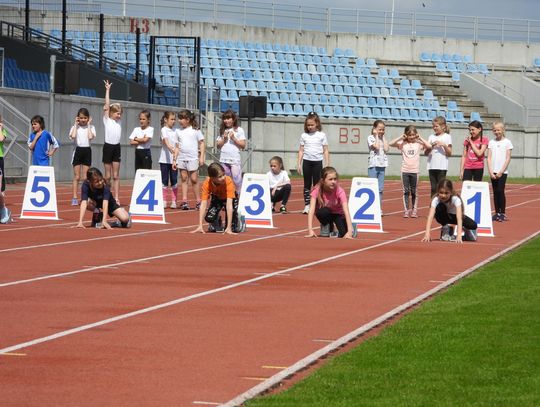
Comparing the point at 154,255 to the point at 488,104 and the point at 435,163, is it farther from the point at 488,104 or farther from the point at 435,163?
the point at 488,104

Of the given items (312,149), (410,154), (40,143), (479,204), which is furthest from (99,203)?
(410,154)

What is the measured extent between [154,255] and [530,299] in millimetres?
5537

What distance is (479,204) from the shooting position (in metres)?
20.9

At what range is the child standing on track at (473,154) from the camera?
2409 centimetres

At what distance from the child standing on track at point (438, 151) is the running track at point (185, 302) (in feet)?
10.7

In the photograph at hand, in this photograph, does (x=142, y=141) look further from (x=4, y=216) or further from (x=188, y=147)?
(x=4, y=216)

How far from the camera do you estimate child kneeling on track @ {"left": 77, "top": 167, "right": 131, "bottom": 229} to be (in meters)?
20.0

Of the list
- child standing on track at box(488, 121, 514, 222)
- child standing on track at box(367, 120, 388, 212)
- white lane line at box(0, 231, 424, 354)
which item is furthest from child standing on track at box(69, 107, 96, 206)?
white lane line at box(0, 231, 424, 354)

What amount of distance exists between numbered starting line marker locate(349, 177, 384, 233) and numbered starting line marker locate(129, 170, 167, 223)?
323 cm

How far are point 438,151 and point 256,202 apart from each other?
4206mm

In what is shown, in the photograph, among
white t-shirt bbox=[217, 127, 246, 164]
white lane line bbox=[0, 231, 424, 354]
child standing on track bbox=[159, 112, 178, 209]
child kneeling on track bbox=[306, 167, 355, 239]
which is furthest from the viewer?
child standing on track bbox=[159, 112, 178, 209]

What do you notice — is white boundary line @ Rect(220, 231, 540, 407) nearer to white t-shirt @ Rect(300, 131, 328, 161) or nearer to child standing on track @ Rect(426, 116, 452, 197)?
child standing on track @ Rect(426, 116, 452, 197)

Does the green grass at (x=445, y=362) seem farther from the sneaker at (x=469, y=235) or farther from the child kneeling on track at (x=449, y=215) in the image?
the sneaker at (x=469, y=235)

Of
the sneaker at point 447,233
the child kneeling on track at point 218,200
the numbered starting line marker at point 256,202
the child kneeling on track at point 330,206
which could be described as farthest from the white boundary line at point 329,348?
the numbered starting line marker at point 256,202
